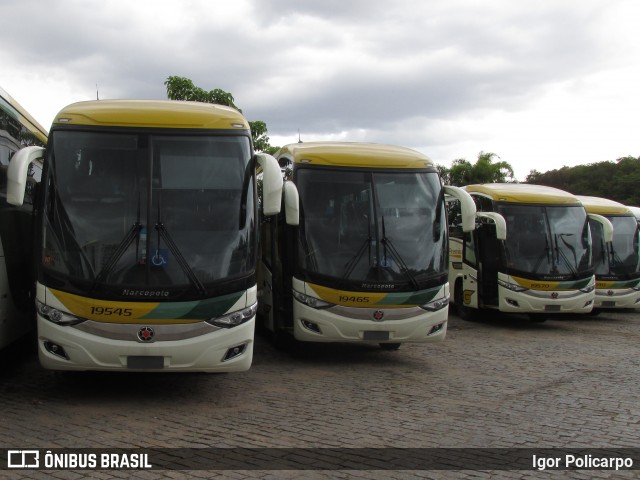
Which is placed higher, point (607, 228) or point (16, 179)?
point (16, 179)

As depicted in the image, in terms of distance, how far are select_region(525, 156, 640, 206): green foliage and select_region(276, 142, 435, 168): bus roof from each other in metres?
51.0

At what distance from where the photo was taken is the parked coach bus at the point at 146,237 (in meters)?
7.84

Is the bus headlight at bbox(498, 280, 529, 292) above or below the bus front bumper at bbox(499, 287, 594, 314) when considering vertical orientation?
above

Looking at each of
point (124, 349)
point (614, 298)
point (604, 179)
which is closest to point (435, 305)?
point (124, 349)

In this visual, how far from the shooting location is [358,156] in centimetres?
1141

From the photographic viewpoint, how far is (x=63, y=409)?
25.3 feet

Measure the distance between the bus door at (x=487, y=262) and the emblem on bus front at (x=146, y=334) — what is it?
10.7m

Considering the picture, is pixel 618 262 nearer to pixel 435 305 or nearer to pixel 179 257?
pixel 435 305

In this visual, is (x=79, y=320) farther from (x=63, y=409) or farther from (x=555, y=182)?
(x=555, y=182)

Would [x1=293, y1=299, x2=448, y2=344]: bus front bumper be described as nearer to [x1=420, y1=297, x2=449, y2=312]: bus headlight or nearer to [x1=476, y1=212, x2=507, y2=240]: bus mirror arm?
[x1=420, y1=297, x2=449, y2=312]: bus headlight

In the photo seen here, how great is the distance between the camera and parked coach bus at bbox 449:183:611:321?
1639 centimetres

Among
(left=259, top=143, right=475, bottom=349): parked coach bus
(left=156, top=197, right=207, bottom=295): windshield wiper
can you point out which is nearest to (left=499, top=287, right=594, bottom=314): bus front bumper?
Result: (left=259, top=143, right=475, bottom=349): parked coach bus

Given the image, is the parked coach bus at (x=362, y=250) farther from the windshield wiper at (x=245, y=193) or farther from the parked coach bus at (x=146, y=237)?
the parked coach bus at (x=146, y=237)

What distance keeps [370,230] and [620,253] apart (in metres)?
12.3
